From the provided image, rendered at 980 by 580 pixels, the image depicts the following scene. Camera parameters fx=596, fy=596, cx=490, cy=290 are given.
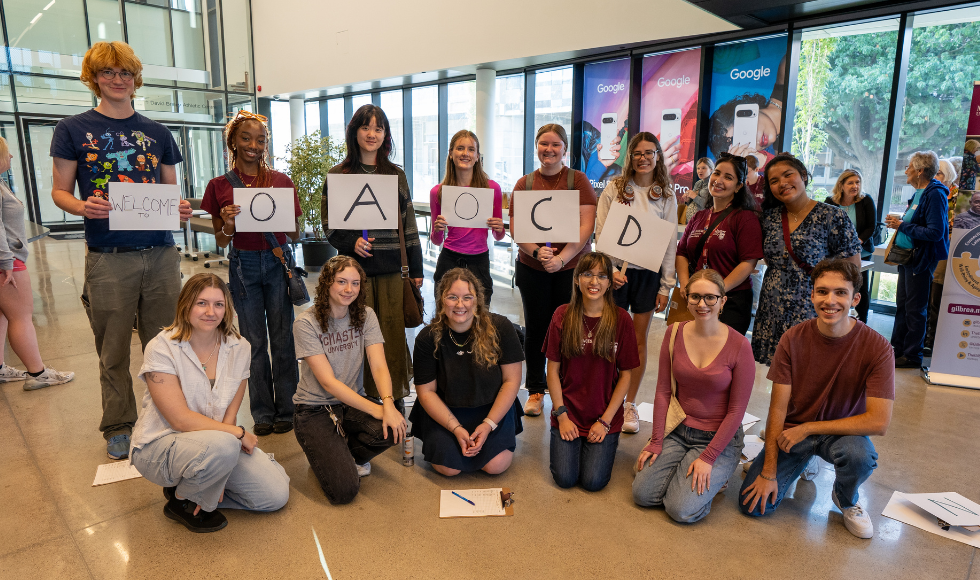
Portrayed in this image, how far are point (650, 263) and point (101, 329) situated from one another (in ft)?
8.74

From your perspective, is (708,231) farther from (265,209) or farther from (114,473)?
(114,473)

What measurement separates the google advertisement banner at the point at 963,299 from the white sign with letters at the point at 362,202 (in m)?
3.65

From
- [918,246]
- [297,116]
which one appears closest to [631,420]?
[918,246]

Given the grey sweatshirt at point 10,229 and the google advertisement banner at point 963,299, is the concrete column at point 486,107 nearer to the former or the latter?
the google advertisement banner at point 963,299

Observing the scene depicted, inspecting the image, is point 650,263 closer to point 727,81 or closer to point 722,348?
point 722,348

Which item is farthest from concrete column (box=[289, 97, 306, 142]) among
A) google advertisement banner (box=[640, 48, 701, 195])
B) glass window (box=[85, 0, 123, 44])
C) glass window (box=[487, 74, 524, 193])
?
google advertisement banner (box=[640, 48, 701, 195])

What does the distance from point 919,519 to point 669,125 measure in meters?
5.55

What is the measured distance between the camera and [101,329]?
2811mm

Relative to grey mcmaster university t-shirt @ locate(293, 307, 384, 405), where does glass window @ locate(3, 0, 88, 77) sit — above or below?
above

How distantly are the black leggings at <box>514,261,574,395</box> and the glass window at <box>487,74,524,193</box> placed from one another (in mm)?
6194

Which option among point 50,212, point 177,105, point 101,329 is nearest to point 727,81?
point 101,329

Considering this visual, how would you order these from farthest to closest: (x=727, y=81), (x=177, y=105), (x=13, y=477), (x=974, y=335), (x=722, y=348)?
(x=177, y=105) < (x=727, y=81) < (x=974, y=335) < (x=13, y=477) < (x=722, y=348)

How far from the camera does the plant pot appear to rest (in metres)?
7.33

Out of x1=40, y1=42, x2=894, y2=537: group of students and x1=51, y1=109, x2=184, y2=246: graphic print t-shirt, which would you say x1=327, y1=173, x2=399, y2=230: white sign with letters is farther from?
x1=51, y1=109, x2=184, y2=246: graphic print t-shirt
